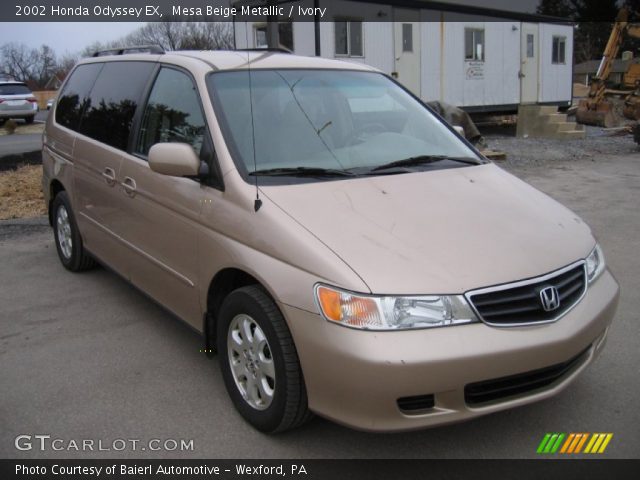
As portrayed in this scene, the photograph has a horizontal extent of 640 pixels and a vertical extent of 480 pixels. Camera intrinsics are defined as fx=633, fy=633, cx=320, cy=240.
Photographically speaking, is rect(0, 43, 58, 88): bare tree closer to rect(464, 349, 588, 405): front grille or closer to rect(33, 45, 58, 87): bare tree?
rect(33, 45, 58, 87): bare tree

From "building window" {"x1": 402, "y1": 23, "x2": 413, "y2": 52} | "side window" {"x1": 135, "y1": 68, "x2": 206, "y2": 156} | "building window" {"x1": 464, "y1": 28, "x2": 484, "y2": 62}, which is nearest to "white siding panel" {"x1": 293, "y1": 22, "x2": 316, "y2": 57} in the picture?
"building window" {"x1": 402, "y1": 23, "x2": 413, "y2": 52}

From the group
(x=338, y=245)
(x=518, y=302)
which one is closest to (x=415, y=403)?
(x=518, y=302)

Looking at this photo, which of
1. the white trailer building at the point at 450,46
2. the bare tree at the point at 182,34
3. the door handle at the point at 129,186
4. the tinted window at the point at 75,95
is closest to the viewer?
the door handle at the point at 129,186

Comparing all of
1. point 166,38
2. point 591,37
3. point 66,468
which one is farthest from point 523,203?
point 591,37

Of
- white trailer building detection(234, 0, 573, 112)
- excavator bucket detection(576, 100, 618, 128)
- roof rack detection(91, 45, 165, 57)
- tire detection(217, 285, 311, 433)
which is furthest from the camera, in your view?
excavator bucket detection(576, 100, 618, 128)

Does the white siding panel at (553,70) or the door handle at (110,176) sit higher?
the white siding panel at (553,70)

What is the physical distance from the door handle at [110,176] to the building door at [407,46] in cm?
1403

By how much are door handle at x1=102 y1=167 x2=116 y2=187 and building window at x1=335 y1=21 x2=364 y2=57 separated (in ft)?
42.0

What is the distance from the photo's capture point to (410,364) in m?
2.42

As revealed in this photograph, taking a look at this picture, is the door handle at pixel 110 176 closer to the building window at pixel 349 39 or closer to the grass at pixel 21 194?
the grass at pixel 21 194

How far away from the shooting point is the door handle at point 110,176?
4.32m

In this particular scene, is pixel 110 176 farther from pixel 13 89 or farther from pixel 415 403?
pixel 13 89

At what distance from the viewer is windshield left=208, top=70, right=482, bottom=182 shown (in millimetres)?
3420

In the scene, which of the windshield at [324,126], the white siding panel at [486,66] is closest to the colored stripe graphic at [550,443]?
the windshield at [324,126]
